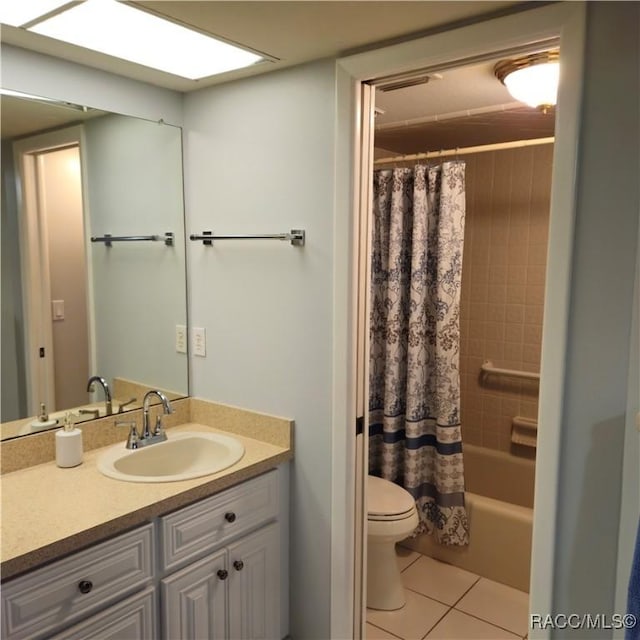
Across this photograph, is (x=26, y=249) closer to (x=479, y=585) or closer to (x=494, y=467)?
(x=479, y=585)

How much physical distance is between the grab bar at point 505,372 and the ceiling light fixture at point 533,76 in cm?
165

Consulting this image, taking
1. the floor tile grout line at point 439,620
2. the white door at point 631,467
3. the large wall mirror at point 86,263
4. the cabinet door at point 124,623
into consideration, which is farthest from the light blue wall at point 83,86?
the floor tile grout line at point 439,620

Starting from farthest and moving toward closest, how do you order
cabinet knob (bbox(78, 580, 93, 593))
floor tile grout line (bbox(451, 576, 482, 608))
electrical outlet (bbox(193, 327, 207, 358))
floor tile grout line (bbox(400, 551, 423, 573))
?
1. floor tile grout line (bbox(400, 551, 423, 573))
2. floor tile grout line (bbox(451, 576, 482, 608))
3. electrical outlet (bbox(193, 327, 207, 358))
4. cabinet knob (bbox(78, 580, 93, 593))

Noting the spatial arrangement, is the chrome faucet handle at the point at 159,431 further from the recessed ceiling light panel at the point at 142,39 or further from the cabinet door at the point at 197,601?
the recessed ceiling light panel at the point at 142,39

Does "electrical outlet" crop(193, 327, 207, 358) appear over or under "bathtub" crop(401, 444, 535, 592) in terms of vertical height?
over

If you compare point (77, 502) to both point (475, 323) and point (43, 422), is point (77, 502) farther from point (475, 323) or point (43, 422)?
point (475, 323)

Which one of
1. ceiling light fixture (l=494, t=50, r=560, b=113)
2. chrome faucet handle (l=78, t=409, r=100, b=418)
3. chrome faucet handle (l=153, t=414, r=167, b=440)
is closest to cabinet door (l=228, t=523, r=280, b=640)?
chrome faucet handle (l=153, t=414, r=167, b=440)

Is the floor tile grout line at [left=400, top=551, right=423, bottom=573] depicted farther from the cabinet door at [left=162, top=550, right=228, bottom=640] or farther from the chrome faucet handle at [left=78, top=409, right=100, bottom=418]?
the chrome faucet handle at [left=78, top=409, right=100, bottom=418]

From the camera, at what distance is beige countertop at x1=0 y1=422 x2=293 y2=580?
53.4 inches

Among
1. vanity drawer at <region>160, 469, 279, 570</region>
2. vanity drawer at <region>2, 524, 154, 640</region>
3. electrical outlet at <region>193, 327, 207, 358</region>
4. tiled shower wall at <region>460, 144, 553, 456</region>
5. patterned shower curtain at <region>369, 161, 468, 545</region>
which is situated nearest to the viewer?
vanity drawer at <region>2, 524, 154, 640</region>

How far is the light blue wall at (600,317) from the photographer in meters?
1.33

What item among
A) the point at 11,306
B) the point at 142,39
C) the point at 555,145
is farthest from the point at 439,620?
the point at 142,39

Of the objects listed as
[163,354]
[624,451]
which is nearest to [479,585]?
[624,451]

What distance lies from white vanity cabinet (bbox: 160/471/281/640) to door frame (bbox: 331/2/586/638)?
88cm
